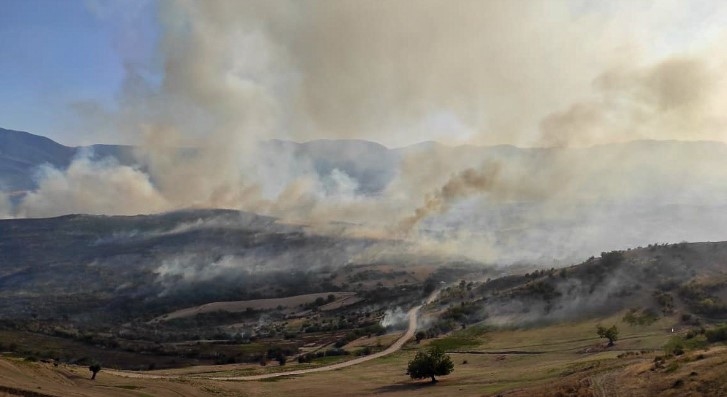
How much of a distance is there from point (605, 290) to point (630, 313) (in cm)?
1511

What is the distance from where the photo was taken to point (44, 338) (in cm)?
13288

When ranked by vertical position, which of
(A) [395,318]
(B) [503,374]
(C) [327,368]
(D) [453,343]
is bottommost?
(C) [327,368]

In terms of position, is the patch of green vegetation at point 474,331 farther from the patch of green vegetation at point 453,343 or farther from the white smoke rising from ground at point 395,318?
the white smoke rising from ground at point 395,318

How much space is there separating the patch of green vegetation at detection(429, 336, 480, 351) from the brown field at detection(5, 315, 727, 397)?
22 cm

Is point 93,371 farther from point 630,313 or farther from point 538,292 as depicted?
point 538,292

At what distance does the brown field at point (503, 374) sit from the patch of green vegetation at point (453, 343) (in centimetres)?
22

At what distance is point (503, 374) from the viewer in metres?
68.7

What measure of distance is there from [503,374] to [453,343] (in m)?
39.0

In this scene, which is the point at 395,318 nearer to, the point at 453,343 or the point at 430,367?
the point at 453,343

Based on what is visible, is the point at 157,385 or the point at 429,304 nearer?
the point at 157,385

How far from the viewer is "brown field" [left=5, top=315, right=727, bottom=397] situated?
144 feet

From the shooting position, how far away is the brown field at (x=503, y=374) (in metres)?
43.8

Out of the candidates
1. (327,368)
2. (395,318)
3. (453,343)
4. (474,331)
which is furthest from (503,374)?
(395,318)

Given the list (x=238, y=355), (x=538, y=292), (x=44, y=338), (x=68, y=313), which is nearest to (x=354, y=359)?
(x=238, y=355)
